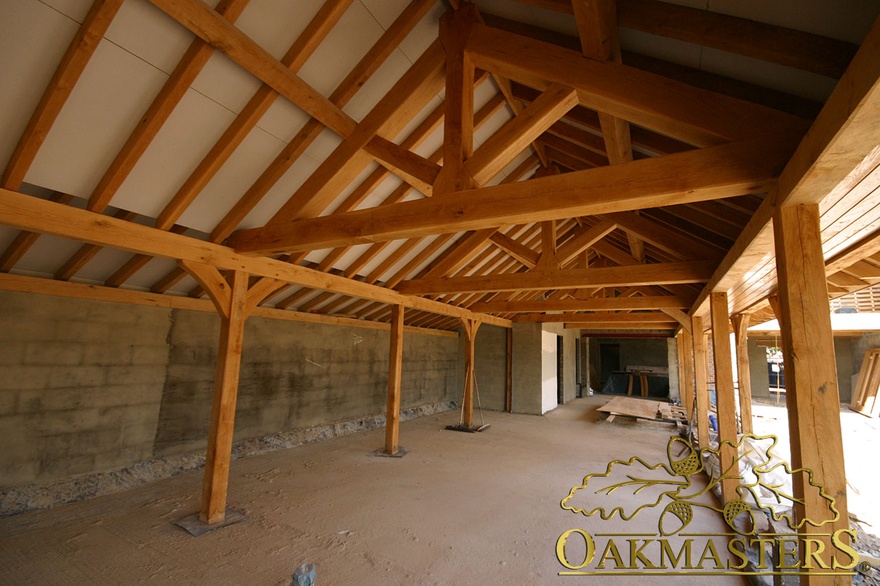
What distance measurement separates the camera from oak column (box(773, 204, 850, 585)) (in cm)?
181

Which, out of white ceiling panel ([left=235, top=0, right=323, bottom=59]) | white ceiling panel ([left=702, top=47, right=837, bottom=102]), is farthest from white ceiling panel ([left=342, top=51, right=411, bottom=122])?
white ceiling panel ([left=702, top=47, right=837, bottom=102])

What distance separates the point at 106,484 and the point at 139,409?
867mm

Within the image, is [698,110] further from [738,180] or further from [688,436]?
[688,436]

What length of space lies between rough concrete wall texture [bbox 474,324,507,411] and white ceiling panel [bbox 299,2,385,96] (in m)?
9.32

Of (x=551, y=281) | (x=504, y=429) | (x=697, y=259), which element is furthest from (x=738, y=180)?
(x=504, y=429)

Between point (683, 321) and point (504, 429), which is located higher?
point (683, 321)

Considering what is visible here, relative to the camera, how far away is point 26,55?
2391 millimetres

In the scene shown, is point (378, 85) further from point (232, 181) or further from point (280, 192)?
point (232, 181)

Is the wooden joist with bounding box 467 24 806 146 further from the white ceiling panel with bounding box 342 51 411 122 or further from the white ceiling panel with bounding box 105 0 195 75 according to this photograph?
the white ceiling panel with bounding box 105 0 195 75

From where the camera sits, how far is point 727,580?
325 centimetres

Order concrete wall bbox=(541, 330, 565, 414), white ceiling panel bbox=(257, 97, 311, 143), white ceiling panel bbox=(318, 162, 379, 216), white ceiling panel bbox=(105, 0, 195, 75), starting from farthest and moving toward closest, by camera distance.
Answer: concrete wall bbox=(541, 330, 565, 414)
white ceiling panel bbox=(318, 162, 379, 216)
white ceiling panel bbox=(257, 97, 311, 143)
white ceiling panel bbox=(105, 0, 195, 75)

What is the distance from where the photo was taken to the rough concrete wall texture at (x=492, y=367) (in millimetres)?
11633

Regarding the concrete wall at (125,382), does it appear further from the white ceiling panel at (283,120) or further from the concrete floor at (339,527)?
the white ceiling panel at (283,120)

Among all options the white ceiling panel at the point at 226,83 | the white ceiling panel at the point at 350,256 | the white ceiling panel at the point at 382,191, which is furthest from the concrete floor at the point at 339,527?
the white ceiling panel at the point at 226,83
